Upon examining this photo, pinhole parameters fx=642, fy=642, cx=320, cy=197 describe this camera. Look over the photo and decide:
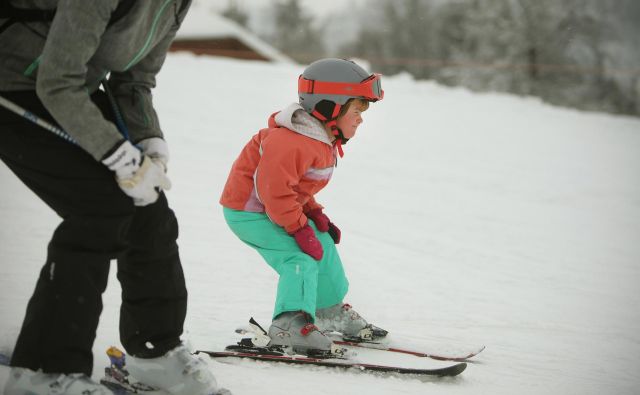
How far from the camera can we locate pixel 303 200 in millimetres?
3256

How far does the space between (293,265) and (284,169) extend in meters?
0.46

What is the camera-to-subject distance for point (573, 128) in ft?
42.8

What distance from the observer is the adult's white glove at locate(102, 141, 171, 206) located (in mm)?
1927

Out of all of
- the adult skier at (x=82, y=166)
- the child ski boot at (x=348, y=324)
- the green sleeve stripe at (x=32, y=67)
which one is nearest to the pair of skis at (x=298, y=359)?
the child ski boot at (x=348, y=324)

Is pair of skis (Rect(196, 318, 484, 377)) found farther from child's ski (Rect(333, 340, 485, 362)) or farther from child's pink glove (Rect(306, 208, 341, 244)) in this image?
child's pink glove (Rect(306, 208, 341, 244))

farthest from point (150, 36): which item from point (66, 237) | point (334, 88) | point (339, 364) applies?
point (339, 364)

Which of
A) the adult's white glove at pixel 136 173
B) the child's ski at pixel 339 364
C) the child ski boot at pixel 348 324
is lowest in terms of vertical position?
the child's ski at pixel 339 364

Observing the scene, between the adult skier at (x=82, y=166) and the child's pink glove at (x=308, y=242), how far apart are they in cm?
95

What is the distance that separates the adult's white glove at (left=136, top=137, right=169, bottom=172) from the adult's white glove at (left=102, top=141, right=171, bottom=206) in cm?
7

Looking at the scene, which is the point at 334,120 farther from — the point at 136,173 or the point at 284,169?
the point at 136,173

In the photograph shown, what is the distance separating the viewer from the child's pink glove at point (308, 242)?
3082 mm

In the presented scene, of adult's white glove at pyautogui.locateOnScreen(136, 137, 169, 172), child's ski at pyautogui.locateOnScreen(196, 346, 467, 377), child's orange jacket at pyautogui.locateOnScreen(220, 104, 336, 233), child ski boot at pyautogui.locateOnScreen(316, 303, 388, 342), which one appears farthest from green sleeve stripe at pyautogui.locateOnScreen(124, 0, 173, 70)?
child ski boot at pyautogui.locateOnScreen(316, 303, 388, 342)

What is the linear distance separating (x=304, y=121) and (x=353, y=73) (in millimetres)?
358

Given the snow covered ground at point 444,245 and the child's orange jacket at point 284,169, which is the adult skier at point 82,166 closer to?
the snow covered ground at point 444,245
